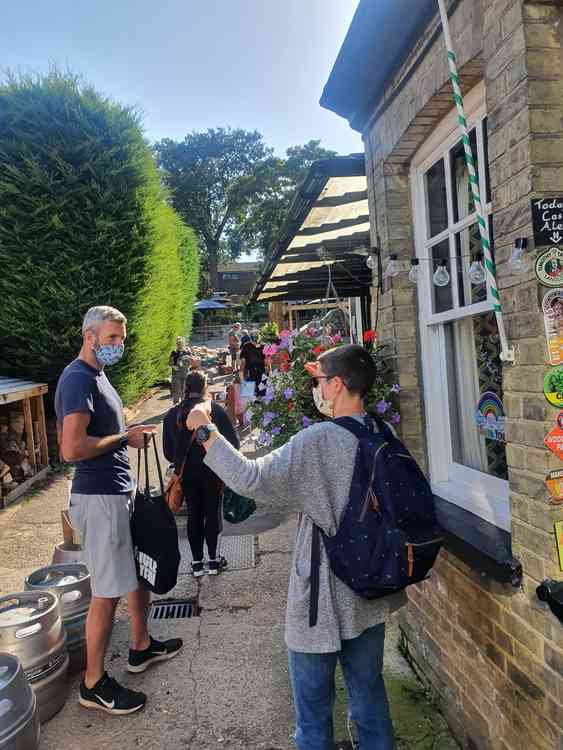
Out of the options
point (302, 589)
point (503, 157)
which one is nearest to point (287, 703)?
point (302, 589)

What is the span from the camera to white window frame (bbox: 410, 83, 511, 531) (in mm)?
2643

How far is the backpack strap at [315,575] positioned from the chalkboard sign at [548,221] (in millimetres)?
1220

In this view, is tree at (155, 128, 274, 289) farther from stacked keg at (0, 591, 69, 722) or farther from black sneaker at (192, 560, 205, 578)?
stacked keg at (0, 591, 69, 722)

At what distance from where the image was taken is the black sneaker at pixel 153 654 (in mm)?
3133

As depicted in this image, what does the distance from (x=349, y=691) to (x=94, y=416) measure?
1.73 m

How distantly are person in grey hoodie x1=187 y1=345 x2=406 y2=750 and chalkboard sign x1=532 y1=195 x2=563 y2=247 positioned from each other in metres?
0.70

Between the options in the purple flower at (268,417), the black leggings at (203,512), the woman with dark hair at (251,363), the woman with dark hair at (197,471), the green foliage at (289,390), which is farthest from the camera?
the woman with dark hair at (251,363)

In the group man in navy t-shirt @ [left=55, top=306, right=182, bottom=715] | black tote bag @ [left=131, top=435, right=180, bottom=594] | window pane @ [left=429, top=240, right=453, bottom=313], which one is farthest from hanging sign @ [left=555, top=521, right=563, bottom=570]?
man in navy t-shirt @ [left=55, top=306, right=182, bottom=715]

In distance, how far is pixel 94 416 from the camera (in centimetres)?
279

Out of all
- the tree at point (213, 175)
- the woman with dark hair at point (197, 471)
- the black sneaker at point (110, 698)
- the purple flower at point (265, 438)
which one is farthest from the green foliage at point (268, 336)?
the tree at point (213, 175)

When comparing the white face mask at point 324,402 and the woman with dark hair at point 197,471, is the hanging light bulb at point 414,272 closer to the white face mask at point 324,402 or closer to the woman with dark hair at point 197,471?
the white face mask at point 324,402

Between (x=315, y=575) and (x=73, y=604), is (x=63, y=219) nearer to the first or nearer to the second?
(x=73, y=604)

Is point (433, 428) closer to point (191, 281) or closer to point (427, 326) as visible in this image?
point (427, 326)

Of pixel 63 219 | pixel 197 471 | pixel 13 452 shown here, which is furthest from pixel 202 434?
pixel 63 219
